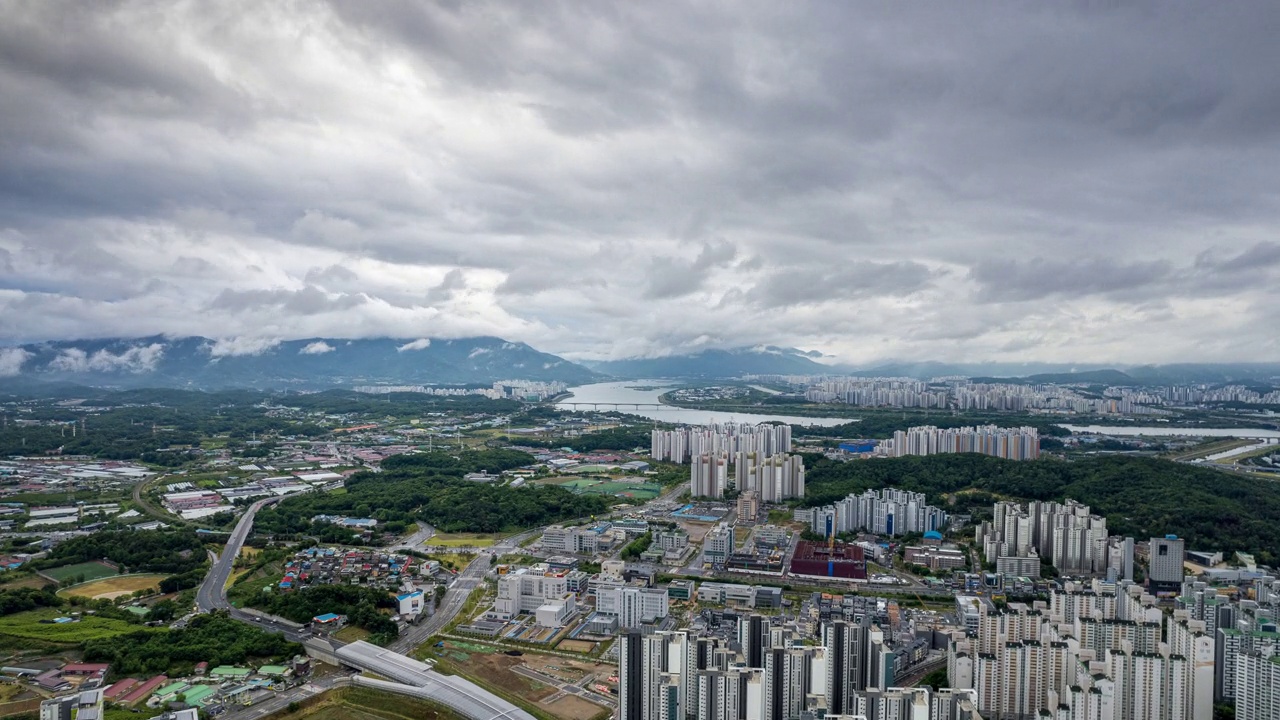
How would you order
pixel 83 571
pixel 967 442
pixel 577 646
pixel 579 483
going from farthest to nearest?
pixel 967 442
pixel 579 483
pixel 83 571
pixel 577 646

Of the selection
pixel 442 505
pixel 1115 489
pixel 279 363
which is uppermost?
pixel 279 363

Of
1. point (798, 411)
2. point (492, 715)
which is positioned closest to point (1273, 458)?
point (798, 411)

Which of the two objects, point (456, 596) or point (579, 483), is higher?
point (579, 483)

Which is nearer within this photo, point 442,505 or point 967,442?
point 442,505

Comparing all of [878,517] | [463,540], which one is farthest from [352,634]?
[878,517]

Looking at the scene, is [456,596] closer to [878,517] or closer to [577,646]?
[577,646]

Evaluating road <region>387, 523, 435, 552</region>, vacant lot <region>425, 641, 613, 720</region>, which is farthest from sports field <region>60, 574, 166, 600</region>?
vacant lot <region>425, 641, 613, 720</region>

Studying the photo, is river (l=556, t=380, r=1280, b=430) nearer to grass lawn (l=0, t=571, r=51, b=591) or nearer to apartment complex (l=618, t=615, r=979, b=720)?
grass lawn (l=0, t=571, r=51, b=591)
